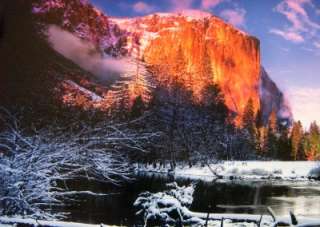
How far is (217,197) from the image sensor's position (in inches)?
190

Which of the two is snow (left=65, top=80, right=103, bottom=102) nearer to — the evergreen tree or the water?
the evergreen tree

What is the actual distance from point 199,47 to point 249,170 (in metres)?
1.18

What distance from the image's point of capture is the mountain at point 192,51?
483 cm

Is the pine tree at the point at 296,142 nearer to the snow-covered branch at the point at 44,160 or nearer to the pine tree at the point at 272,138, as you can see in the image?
the pine tree at the point at 272,138

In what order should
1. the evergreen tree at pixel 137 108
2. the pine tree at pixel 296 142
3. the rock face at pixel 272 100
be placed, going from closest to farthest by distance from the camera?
the pine tree at pixel 296 142
the rock face at pixel 272 100
the evergreen tree at pixel 137 108

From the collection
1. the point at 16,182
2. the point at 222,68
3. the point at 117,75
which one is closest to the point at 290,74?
the point at 222,68

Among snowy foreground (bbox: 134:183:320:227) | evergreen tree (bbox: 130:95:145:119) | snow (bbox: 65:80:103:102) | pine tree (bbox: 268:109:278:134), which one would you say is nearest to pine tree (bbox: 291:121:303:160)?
pine tree (bbox: 268:109:278:134)

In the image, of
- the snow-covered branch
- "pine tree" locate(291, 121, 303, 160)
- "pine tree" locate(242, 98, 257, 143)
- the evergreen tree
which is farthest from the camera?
the evergreen tree

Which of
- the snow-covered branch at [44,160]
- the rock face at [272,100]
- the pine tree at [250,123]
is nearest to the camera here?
the snow-covered branch at [44,160]

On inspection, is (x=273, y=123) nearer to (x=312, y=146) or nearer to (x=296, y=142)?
(x=296, y=142)

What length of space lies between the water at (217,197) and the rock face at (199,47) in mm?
681

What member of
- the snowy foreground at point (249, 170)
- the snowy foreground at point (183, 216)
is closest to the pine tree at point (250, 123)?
the snowy foreground at point (249, 170)

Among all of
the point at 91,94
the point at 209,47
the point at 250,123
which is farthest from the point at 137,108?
the point at 250,123

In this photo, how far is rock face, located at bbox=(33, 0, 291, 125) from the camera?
4832 mm
